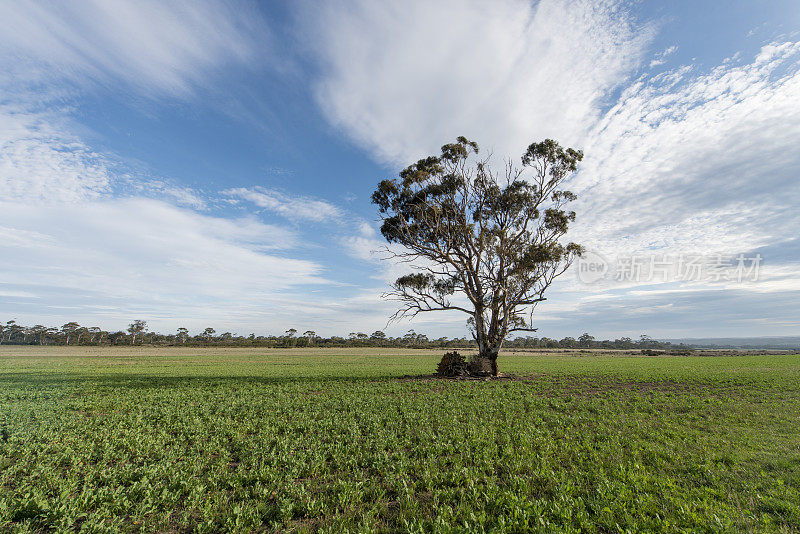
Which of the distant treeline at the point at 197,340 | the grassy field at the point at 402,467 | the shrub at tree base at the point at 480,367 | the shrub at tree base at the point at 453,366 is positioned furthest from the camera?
the distant treeline at the point at 197,340

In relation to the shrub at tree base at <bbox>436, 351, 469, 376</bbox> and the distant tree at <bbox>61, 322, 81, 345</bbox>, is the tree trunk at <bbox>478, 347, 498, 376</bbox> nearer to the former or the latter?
the shrub at tree base at <bbox>436, 351, 469, 376</bbox>

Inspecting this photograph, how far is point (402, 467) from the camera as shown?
7852 millimetres

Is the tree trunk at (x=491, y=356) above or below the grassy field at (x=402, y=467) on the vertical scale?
above

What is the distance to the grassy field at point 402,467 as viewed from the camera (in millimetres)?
5793

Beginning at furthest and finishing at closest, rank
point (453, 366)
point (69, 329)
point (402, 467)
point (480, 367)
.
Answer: point (69, 329) → point (453, 366) → point (480, 367) → point (402, 467)

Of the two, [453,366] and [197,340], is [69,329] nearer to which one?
[197,340]

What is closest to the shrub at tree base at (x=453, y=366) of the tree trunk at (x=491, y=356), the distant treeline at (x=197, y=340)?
the tree trunk at (x=491, y=356)

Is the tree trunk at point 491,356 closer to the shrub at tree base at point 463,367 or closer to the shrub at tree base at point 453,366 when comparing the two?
the shrub at tree base at point 463,367

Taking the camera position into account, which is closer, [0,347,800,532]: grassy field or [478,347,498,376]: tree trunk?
[0,347,800,532]: grassy field

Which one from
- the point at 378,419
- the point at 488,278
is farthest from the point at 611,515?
the point at 488,278

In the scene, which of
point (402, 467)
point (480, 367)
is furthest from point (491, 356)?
point (402, 467)

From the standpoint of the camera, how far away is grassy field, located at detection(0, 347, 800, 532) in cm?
579

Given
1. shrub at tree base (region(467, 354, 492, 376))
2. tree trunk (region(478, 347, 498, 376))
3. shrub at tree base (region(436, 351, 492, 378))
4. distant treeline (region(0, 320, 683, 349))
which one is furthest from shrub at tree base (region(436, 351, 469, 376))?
distant treeline (region(0, 320, 683, 349))

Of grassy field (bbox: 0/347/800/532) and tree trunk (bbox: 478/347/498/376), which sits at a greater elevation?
tree trunk (bbox: 478/347/498/376)
